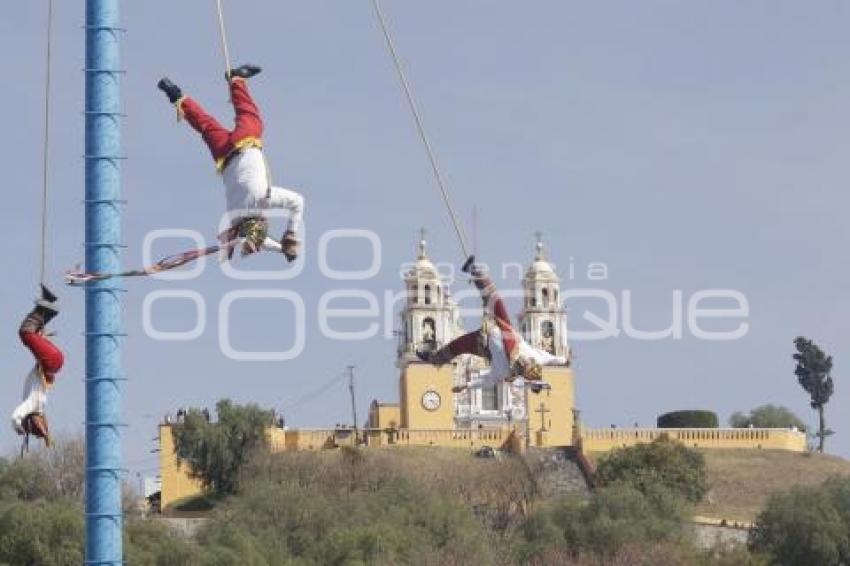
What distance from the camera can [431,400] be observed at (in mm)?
124188

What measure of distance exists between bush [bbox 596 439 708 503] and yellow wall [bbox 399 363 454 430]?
14.3 m

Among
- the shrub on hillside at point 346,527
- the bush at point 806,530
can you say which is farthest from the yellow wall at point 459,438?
the bush at point 806,530

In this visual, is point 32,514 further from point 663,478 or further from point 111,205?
point 111,205

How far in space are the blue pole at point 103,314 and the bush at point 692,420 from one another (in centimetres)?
10210

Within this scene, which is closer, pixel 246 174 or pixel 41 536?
pixel 246 174

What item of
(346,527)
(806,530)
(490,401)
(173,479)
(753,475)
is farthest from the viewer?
(490,401)

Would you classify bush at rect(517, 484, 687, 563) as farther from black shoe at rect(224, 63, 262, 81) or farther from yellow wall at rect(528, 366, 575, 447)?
black shoe at rect(224, 63, 262, 81)

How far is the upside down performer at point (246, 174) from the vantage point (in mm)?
27719

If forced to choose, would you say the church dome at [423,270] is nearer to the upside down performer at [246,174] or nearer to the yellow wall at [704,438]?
the yellow wall at [704,438]

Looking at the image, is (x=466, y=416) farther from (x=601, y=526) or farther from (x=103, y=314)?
(x=103, y=314)

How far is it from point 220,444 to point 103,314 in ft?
275

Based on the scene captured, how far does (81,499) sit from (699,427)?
137 ft

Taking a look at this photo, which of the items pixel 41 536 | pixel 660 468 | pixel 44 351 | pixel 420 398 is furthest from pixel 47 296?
pixel 420 398

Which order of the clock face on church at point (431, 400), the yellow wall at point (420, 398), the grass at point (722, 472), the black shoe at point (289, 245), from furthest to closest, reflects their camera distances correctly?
1. the clock face on church at point (431, 400)
2. the yellow wall at point (420, 398)
3. the grass at point (722, 472)
4. the black shoe at point (289, 245)
